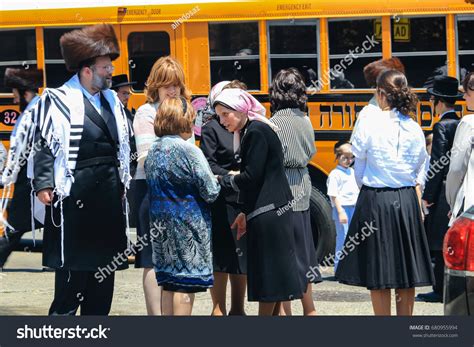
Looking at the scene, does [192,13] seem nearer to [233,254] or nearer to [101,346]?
[233,254]

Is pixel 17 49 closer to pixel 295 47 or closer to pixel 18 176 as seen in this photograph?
pixel 295 47

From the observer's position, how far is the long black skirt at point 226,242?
26.1 feet

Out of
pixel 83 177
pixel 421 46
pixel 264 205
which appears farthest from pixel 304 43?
pixel 83 177

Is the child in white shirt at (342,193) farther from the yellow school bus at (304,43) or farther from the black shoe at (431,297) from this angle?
the black shoe at (431,297)

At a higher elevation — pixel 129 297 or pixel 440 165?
pixel 440 165

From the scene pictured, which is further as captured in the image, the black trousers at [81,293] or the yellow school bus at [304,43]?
the yellow school bus at [304,43]

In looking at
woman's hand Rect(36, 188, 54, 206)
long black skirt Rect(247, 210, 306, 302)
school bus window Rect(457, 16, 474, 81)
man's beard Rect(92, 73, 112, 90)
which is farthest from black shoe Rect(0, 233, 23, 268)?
school bus window Rect(457, 16, 474, 81)

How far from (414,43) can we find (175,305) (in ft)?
16.6

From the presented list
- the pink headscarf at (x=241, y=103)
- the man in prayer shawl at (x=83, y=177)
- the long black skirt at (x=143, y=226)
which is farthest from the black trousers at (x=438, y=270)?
the man in prayer shawl at (x=83, y=177)

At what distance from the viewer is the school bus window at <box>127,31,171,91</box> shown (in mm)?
12320

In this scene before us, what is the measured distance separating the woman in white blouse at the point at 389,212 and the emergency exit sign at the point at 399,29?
3.74 metres

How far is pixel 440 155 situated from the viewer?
30.1 feet

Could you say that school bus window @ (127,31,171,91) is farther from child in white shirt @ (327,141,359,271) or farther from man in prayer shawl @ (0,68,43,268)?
man in prayer shawl @ (0,68,43,268)

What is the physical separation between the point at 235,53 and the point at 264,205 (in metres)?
4.76
